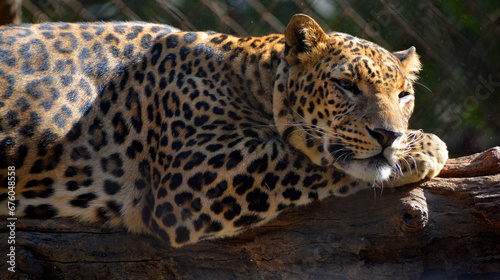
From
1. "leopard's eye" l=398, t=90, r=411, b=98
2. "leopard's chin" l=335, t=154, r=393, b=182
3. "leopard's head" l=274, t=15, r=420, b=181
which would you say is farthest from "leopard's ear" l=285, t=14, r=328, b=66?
"leopard's chin" l=335, t=154, r=393, b=182

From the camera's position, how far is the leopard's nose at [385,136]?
11.5ft

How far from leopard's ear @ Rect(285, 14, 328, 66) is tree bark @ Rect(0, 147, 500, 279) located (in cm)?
110

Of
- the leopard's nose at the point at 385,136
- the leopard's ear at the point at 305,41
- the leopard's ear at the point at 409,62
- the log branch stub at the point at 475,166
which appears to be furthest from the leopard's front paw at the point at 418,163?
the leopard's ear at the point at 305,41

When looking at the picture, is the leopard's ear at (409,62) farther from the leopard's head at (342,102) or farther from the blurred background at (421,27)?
the blurred background at (421,27)

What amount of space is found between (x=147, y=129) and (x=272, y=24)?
2391mm

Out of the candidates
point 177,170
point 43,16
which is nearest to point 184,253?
point 177,170

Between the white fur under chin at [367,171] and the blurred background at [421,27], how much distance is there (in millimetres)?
2729

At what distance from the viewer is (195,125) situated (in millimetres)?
4020

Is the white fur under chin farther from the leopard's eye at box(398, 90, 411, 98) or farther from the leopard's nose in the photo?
the leopard's eye at box(398, 90, 411, 98)

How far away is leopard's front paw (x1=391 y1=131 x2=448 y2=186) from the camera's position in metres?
3.77

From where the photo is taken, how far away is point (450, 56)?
21.5ft

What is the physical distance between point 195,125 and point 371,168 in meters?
1.31

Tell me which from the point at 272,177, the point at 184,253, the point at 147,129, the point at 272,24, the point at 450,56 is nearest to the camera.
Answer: the point at 272,177

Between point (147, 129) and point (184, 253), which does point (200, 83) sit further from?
point (184, 253)
